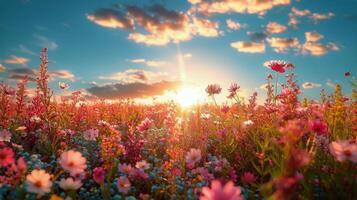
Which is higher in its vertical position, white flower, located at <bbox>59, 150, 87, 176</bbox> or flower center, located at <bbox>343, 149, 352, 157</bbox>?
flower center, located at <bbox>343, 149, 352, 157</bbox>

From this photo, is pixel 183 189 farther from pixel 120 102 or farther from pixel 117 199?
pixel 120 102

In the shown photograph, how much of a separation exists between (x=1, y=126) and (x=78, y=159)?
439 centimetres

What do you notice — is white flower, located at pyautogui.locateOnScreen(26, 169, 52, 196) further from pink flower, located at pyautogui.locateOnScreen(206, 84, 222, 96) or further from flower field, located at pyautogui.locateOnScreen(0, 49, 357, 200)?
pink flower, located at pyautogui.locateOnScreen(206, 84, 222, 96)

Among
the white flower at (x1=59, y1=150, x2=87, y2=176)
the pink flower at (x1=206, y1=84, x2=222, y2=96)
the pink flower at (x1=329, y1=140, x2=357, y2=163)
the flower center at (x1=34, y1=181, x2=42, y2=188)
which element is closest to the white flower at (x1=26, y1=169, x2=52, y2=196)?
the flower center at (x1=34, y1=181, x2=42, y2=188)

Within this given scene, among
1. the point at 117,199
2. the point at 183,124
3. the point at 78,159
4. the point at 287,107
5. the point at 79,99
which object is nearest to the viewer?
the point at 78,159

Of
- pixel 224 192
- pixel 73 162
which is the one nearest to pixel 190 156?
pixel 73 162

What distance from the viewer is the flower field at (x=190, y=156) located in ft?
9.98

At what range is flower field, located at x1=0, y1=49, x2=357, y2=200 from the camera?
3043mm

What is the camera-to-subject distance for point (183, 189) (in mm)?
4039

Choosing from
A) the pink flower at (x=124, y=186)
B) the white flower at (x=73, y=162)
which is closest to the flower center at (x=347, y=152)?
the pink flower at (x=124, y=186)

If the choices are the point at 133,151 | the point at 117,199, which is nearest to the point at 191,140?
the point at 133,151

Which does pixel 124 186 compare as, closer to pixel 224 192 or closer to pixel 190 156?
pixel 190 156

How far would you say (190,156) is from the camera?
3.89 m

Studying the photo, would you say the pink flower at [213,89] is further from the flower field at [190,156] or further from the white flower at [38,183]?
the white flower at [38,183]
